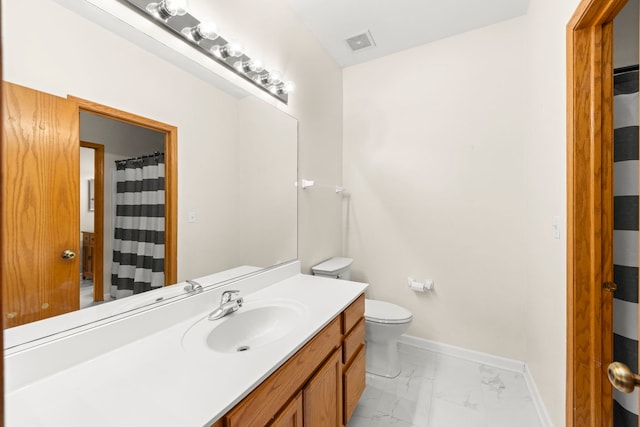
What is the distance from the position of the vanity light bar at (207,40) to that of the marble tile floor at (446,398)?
1980 mm

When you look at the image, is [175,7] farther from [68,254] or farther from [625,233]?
[625,233]

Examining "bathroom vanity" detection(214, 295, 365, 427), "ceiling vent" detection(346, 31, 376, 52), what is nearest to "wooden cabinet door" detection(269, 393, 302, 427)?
"bathroom vanity" detection(214, 295, 365, 427)

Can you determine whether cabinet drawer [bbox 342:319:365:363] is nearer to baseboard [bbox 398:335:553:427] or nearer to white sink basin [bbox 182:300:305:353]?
white sink basin [bbox 182:300:305:353]

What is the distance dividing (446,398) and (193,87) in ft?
7.29

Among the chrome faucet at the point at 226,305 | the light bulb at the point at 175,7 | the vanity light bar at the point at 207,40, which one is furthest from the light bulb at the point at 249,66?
the chrome faucet at the point at 226,305

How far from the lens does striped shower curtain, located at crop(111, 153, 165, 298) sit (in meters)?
1.01

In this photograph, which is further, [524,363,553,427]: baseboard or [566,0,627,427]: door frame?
[524,363,553,427]: baseboard

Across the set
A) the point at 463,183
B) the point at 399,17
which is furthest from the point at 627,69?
→ the point at 399,17

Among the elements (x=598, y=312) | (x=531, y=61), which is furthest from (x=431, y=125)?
(x=598, y=312)

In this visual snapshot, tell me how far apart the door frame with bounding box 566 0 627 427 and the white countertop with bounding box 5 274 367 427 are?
3.65ft

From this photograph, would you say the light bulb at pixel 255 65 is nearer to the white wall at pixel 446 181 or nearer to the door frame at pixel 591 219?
the white wall at pixel 446 181

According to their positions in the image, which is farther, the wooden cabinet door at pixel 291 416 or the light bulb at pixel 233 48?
the light bulb at pixel 233 48

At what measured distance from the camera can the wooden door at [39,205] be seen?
761mm

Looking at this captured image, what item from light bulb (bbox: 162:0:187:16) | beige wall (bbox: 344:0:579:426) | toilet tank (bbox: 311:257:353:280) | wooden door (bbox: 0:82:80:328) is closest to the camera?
wooden door (bbox: 0:82:80:328)
